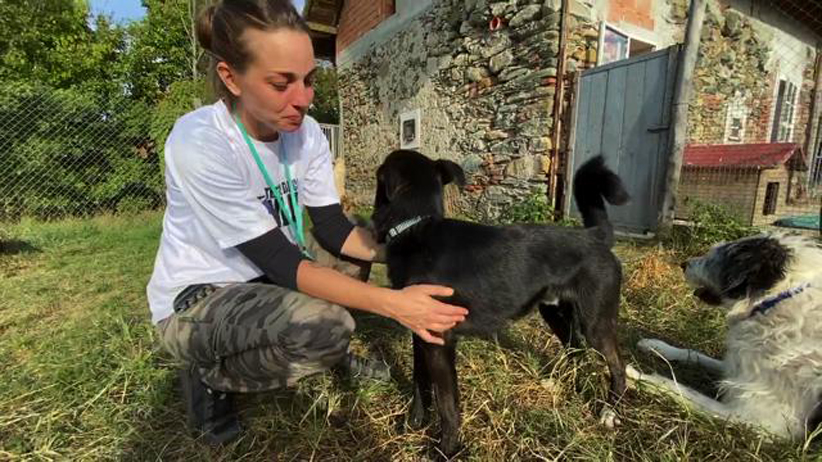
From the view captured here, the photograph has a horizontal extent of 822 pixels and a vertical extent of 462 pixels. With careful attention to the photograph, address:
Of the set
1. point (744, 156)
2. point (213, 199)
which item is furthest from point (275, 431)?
point (744, 156)

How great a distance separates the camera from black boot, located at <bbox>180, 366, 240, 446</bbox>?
6.18 ft

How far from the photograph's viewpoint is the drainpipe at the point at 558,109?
213 inches

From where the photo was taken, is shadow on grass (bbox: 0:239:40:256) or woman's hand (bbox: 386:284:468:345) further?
shadow on grass (bbox: 0:239:40:256)

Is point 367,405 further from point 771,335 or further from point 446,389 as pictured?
point 771,335

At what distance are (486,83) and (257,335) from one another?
236 inches

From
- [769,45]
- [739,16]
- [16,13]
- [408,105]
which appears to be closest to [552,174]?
[408,105]

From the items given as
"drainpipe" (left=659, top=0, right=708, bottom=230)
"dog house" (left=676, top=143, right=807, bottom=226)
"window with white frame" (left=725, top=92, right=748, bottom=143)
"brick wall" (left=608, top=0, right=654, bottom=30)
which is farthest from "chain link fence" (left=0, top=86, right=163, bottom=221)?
"window with white frame" (left=725, top=92, right=748, bottom=143)

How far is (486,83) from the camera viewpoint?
673cm

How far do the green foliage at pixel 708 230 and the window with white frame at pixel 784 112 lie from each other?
6257 millimetres

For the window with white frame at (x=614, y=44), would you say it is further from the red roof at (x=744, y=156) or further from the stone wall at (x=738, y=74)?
the red roof at (x=744, y=156)

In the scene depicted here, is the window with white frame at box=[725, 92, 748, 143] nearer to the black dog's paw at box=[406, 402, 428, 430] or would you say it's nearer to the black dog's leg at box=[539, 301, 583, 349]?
the black dog's leg at box=[539, 301, 583, 349]

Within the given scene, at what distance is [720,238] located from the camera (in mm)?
4086

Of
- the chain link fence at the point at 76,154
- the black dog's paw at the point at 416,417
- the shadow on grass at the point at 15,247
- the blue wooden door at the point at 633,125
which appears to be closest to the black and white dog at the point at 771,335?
the black dog's paw at the point at 416,417

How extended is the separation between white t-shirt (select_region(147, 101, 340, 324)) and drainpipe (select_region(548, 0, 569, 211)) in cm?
445
